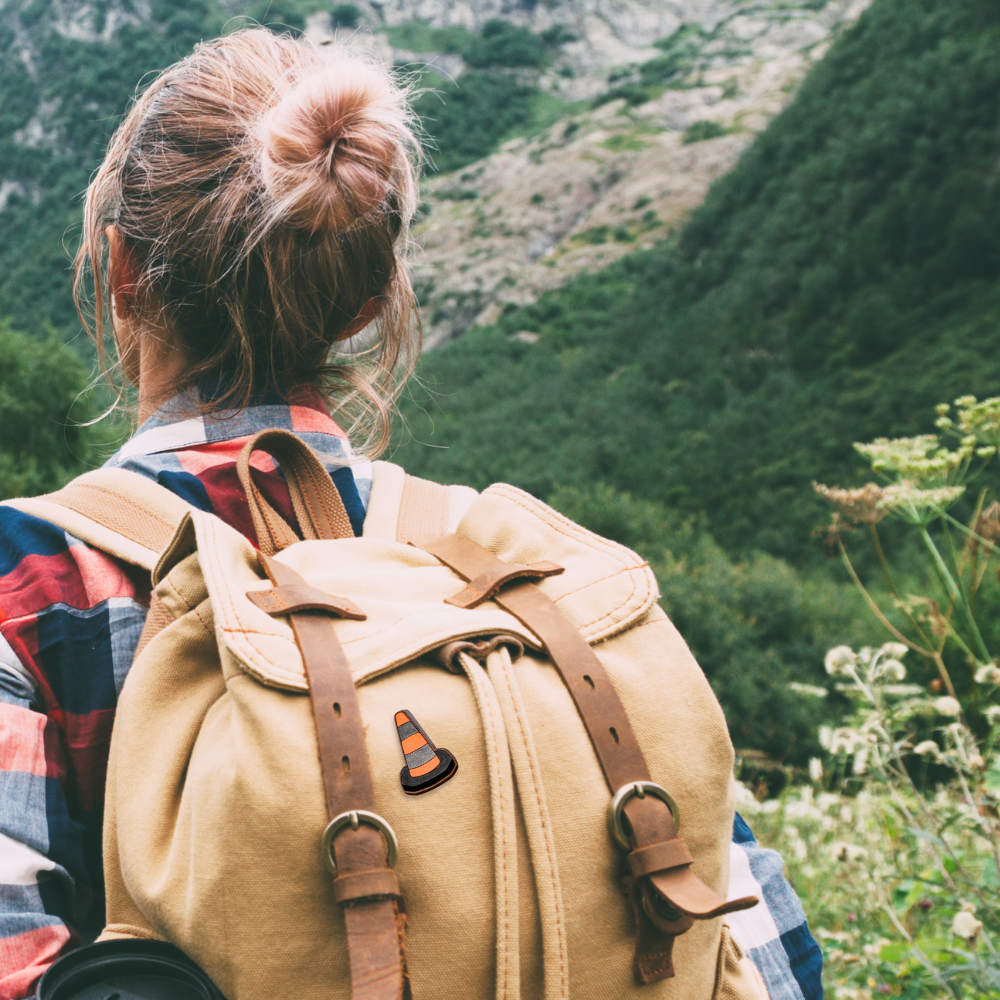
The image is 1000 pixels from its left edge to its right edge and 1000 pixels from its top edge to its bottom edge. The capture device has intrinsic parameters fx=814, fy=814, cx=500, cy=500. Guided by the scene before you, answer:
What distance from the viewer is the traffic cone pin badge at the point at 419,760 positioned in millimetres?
661

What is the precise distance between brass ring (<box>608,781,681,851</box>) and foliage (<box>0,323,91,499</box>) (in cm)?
1507

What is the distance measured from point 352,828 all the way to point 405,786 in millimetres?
52

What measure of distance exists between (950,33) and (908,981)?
118 feet

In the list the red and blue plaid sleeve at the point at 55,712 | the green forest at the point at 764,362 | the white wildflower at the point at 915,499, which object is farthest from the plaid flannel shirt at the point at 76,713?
the green forest at the point at 764,362

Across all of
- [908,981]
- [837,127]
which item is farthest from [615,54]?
[908,981]

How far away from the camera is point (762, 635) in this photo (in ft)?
45.1

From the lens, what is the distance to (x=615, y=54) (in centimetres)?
8800

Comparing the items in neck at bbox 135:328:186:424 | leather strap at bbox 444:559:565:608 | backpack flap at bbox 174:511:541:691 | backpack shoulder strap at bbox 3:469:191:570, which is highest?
neck at bbox 135:328:186:424

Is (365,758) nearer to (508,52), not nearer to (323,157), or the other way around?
(323,157)

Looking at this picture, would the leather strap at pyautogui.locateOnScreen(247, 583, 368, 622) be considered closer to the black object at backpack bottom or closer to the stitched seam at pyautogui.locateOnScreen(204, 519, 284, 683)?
the stitched seam at pyautogui.locateOnScreen(204, 519, 284, 683)

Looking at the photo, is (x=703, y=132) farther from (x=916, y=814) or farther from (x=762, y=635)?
(x=916, y=814)

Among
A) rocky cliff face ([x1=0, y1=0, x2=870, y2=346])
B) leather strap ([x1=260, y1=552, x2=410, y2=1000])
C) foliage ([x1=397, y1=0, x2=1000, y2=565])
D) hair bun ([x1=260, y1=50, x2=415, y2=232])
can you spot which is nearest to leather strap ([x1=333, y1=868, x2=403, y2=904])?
leather strap ([x1=260, y1=552, x2=410, y2=1000])

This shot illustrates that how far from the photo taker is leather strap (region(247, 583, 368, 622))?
74 cm

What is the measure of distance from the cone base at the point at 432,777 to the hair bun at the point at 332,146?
0.64 m
